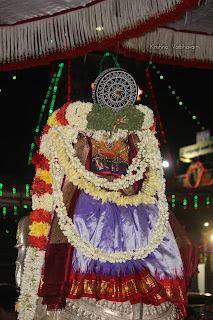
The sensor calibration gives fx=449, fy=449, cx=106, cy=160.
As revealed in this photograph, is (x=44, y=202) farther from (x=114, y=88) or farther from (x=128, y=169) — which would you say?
(x=114, y=88)

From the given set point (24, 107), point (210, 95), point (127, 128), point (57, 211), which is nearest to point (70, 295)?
point (57, 211)

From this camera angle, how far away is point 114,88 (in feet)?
11.9

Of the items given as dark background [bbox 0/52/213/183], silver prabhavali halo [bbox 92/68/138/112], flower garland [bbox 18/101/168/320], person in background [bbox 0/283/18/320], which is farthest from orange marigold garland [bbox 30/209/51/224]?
dark background [bbox 0/52/213/183]

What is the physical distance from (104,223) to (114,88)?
3.58 ft

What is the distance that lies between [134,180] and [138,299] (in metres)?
0.96

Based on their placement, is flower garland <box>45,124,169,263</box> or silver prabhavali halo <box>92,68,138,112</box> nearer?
flower garland <box>45,124,169,263</box>

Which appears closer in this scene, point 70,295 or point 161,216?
point 70,295

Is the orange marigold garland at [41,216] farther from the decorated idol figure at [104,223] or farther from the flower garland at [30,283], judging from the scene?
the flower garland at [30,283]

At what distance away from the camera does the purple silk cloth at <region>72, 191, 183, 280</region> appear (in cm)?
323

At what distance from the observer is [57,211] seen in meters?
3.38

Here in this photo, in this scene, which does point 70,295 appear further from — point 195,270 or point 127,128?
point 127,128

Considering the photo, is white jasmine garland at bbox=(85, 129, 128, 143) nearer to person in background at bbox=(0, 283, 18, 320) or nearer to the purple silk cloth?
the purple silk cloth

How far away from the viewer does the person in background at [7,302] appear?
4051 mm

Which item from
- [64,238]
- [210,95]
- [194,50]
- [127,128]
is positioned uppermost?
[210,95]
